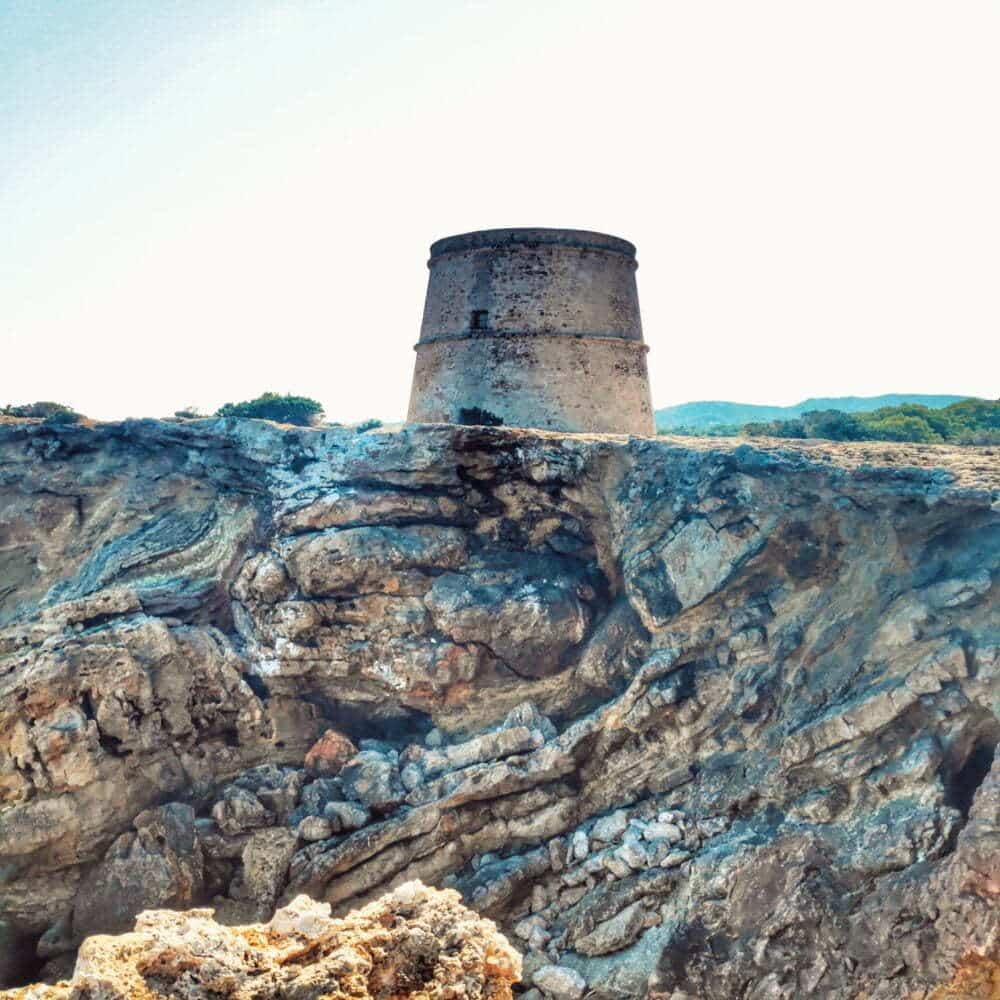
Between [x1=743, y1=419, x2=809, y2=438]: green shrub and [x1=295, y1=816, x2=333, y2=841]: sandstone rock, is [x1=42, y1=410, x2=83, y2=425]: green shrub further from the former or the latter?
[x1=743, y1=419, x2=809, y2=438]: green shrub

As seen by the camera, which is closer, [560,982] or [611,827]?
[560,982]

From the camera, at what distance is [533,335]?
19625 millimetres

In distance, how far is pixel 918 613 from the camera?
40.5 feet

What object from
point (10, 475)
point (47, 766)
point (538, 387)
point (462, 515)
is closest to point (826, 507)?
point (462, 515)

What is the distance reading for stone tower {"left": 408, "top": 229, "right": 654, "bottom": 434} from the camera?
19.6 meters

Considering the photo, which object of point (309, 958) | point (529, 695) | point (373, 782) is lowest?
point (373, 782)

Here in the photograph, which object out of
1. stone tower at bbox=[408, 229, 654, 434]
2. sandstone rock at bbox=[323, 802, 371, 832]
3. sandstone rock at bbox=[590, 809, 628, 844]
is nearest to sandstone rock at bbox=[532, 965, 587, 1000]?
sandstone rock at bbox=[590, 809, 628, 844]

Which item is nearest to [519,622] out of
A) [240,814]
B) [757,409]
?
[240,814]

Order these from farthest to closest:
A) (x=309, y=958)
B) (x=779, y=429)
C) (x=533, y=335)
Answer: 1. (x=779, y=429)
2. (x=533, y=335)
3. (x=309, y=958)

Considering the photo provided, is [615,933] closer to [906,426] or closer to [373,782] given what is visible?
[373,782]

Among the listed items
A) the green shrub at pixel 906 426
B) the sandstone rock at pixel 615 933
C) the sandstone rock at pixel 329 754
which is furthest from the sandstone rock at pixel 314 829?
the green shrub at pixel 906 426

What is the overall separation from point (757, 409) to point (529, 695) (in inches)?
2474

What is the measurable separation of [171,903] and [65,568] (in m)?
6.47

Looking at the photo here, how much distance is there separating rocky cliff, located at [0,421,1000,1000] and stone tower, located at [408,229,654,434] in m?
3.28
